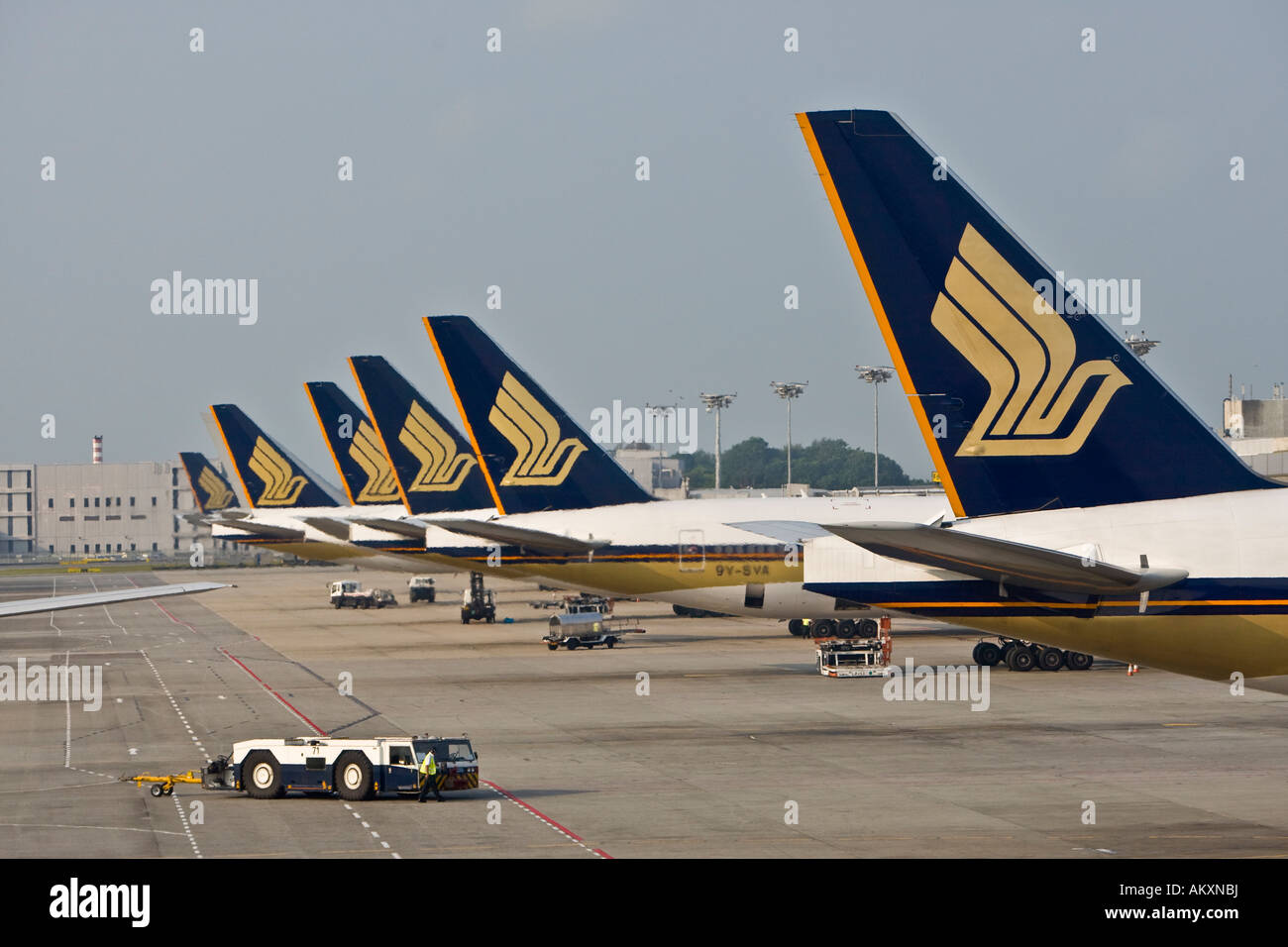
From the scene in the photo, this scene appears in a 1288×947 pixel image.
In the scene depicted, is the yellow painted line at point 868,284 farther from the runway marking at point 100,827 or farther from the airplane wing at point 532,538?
the airplane wing at point 532,538

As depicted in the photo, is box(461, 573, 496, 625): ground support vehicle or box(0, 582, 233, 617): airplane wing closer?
box(0, 582, 233, 617): airplane wing

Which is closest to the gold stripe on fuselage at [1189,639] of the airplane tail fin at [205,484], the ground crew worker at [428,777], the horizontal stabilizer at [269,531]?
the ground crew worker at [428,777]

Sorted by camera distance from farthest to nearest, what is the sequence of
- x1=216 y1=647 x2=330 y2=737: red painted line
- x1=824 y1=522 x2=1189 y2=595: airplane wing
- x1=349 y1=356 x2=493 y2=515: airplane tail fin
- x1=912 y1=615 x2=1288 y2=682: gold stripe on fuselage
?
x1=349 y1=356 x2=493 y2=515: airplane tail fin
x1=216 y1=647 x2=330 y2=737: red painted line
x1=912 y1=615 x2=1288 y2=682: gold stripe on fuselage
x1=824 y1=522 x2=1189 y2=595: airplane wing

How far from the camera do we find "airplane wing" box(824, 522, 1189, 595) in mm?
17922

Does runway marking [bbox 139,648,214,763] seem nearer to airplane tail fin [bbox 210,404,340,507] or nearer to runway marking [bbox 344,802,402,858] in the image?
runway marking [bbox 344,802,402,858]

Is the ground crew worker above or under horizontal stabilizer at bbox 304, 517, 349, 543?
under

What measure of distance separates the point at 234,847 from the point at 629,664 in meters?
36.9

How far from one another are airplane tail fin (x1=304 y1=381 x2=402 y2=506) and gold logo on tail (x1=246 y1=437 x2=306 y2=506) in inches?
615

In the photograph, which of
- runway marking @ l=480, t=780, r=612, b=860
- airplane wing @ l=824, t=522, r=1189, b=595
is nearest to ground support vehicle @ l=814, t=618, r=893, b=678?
runway marking @ l=480, t=780, r=612, b=860

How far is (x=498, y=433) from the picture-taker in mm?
63562

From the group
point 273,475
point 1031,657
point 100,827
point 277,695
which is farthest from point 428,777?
point 273,475

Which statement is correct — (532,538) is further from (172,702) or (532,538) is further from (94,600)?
(94,600)

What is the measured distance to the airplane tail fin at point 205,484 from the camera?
151 meters
